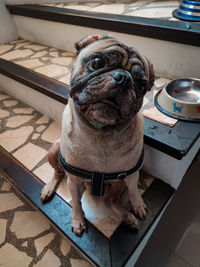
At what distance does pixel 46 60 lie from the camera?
5.81ft

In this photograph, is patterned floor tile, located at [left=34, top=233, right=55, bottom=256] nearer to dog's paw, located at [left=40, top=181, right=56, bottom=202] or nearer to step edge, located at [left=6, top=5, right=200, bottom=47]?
dog's paw, located at [left=40, top=181, right=56, bottom=202]

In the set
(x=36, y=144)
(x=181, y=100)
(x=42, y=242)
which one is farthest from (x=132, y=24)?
(x=42, y=242)

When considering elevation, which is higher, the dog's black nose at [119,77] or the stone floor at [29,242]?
the dog's black nose at [119,77]

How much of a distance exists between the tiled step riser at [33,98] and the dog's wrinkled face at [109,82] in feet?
2.70

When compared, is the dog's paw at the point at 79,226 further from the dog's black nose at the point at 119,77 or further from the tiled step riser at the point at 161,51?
the tiled step riser at the point at 161,51

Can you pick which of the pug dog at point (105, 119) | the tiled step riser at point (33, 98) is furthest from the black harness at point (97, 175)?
the tiled step riser at point (33, 98)

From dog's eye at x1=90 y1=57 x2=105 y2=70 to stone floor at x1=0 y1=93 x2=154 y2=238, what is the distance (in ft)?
2.14

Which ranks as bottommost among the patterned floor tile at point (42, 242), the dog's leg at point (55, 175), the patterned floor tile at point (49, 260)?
the patterned floor tile at point (49, 260)

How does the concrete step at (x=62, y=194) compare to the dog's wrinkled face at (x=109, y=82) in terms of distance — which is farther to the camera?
the concrete step at (x=62, y=194)

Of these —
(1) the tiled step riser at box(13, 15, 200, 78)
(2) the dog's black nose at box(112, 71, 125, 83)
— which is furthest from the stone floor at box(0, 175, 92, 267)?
(1) the tiled step riser at box(13, 15, 200, 78)

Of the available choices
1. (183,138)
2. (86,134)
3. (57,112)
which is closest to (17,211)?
(57,112)

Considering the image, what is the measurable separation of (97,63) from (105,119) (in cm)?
15

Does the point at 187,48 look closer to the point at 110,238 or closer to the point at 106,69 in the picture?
the point at 106,69

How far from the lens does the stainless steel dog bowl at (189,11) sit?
1.37 meters
